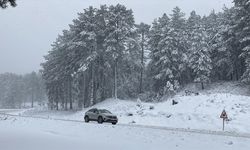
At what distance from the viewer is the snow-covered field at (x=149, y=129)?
2066 cm

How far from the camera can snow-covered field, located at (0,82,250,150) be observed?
20.7m

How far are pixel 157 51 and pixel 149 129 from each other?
4921cm

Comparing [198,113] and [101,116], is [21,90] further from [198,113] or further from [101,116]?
[198,113]

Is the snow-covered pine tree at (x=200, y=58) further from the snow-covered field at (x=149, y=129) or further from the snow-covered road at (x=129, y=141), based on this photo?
the snow-covered road at (x=129, y=141)

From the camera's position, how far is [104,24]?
63594 mm

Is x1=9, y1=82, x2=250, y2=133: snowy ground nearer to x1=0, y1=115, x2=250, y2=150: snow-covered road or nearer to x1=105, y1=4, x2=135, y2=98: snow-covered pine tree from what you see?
x1=0, y1=115, x2=250, y2=150: snow-covered road

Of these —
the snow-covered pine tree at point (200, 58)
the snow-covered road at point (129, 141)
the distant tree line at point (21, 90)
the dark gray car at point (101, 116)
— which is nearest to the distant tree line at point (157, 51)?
the snow-covered pine tree at point (200, 58)

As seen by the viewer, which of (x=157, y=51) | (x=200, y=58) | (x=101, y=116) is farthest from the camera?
(x=157, y=51)

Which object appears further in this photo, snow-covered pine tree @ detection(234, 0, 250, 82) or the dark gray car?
snow-covered pine tree @ detection(234, 0, 250, 82)

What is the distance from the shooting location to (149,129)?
81.2 ft

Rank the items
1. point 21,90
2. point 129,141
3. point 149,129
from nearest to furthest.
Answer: point 129,141, point 149,129, point 21,90

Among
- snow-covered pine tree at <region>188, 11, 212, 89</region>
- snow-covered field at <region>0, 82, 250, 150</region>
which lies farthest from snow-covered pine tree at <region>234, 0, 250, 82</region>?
snow-covered pine tree at <region>188, 11, 212, 89</region>

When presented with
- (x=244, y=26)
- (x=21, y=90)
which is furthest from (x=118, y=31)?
(x=21, y=90)

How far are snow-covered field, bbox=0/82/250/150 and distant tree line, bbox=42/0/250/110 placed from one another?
362 inches
